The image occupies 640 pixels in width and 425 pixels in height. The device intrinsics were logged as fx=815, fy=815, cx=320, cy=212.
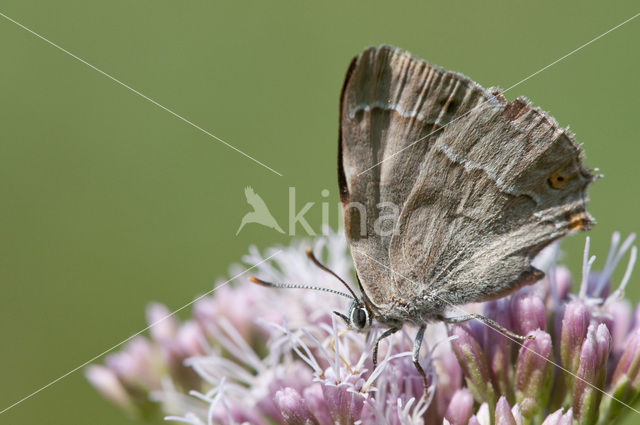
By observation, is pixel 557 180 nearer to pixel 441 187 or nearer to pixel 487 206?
pixel 487 206

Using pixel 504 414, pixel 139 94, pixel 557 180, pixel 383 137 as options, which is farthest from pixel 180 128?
pixel 504 414

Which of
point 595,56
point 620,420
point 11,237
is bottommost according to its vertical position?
point 620,420

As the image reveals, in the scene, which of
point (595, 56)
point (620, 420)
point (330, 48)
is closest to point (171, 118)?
point (330, 48)

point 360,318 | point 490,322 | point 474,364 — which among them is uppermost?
point 360,318

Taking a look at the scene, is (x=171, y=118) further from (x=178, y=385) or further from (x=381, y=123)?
(x=381, y=123)

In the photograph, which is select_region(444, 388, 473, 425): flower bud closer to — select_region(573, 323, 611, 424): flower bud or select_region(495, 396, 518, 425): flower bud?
select_region(495, 396, 518, 425): flower bud
